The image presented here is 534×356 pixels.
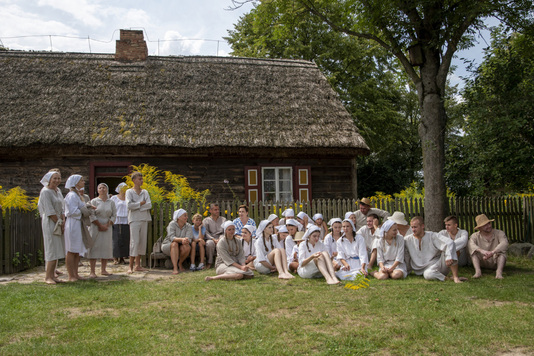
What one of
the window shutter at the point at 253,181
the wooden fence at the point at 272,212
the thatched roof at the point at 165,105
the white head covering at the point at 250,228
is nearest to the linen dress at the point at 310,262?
the white head covering at the point at 250,228

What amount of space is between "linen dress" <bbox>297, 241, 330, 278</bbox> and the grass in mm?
482

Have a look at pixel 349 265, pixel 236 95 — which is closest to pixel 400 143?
pixel 236 95

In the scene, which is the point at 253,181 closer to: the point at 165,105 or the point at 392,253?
the point at 165,105

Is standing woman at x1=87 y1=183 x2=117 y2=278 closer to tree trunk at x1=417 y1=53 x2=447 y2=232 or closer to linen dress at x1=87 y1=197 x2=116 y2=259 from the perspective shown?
linen dress at x1=87 y1=197 x2=116 y2=259

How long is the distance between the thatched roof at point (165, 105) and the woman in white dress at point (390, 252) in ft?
19.0

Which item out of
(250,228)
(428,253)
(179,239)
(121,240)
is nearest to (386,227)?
(428,253)

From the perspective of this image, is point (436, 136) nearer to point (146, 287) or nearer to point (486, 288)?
point (486, 288)

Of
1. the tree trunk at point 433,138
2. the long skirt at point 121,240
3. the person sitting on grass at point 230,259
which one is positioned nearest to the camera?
the person sitting on grass at point 230,259

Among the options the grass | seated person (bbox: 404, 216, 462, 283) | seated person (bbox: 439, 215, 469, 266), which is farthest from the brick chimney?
seated person (bbox: 439, 215, 469, 266)

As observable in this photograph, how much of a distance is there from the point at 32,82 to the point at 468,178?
12.9m

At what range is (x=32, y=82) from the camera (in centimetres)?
1379

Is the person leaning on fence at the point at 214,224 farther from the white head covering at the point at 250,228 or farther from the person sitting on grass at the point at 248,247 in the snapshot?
the person sitting on grass at the point at 248,247

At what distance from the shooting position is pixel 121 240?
29.2 ft

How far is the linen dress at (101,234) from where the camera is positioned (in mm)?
7605
